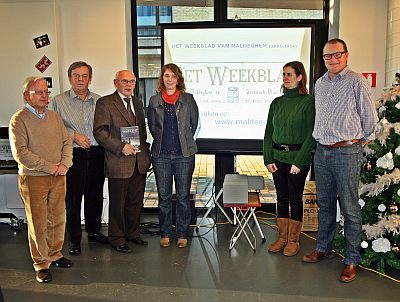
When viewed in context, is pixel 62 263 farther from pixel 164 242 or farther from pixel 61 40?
pixel 61 40

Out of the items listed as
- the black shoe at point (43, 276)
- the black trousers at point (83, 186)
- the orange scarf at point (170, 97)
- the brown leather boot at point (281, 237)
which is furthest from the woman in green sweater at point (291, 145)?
the black shoe at point (43, 276)

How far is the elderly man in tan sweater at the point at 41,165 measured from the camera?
3035 mm

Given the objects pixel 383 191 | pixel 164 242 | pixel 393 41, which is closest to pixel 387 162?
pixel 383 191

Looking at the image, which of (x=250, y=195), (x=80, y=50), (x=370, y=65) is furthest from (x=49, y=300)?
(x=370, y=65)

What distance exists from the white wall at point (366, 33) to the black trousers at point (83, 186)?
2.66 metres

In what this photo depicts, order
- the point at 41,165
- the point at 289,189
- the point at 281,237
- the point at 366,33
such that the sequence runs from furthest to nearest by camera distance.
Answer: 1. the point at 366,33
2. the point at 281,237
3. the point at 289,189
4. the point at 41,165

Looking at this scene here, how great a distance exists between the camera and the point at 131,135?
3.68m

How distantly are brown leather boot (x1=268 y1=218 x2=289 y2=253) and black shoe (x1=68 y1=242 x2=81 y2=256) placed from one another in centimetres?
163

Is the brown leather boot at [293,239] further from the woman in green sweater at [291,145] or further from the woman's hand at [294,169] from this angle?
the woman's hand at [294,169]

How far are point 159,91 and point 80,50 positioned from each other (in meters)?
→ 1.33

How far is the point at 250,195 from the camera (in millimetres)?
4094

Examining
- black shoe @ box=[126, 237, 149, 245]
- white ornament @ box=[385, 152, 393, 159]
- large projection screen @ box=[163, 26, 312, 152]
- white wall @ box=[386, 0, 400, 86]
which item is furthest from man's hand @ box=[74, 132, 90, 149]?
white wall @ box=[386, 0, 400, 86]

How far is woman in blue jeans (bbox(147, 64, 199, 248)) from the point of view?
12.2 feet

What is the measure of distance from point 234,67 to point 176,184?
1.43m
